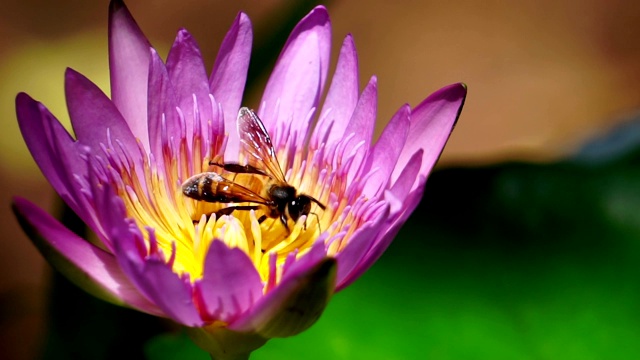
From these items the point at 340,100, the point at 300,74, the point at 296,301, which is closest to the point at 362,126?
the point at 340,100

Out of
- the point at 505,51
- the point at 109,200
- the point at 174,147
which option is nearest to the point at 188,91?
the point at 174,147

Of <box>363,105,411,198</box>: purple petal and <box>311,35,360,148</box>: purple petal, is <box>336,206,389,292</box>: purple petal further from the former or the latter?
<box>311,35,360,148</box>: purple petal

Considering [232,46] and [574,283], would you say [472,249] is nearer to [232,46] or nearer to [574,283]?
[574,283]

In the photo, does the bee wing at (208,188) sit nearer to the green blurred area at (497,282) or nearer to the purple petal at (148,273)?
the purple petal at (148,273)

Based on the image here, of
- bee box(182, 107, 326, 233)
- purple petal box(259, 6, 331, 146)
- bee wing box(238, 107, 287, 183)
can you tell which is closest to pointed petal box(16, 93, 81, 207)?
bee box(182, 107, 326, 233)

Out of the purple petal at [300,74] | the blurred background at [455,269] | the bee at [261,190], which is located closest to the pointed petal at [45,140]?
the bee at [261,190]

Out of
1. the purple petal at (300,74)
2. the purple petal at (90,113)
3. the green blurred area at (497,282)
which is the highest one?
the purple petal at (90,113)

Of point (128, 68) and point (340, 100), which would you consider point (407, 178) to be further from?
point (128, 68)
